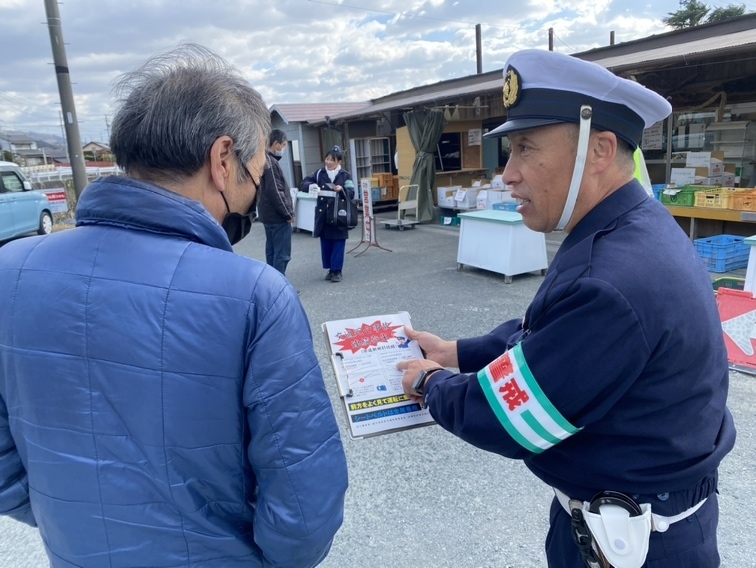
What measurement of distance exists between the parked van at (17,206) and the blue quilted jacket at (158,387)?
1248cm

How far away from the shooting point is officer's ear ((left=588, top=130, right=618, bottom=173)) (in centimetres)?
116

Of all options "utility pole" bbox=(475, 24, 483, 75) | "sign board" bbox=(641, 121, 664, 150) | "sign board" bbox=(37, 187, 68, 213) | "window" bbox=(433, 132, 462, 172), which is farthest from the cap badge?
"utility pole" bbox=(475, 24, 483, 75)

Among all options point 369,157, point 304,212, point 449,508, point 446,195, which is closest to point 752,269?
point 449,508

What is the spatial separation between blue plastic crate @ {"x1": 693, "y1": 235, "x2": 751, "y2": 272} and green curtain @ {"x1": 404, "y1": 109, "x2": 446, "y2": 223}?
651 centimetres

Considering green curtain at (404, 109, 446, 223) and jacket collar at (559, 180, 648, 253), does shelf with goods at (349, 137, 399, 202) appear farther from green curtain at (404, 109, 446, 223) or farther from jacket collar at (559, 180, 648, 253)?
jacket collar at (559, 180, 648, 253)

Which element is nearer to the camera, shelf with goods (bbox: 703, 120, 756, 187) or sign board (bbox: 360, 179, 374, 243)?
shelf with goods (bbox: 703, 120, 756, 187)

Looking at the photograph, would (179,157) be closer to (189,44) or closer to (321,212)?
(189,44)

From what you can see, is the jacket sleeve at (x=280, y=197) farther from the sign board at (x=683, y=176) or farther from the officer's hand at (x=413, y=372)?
the sign board at (x=683, y=176)

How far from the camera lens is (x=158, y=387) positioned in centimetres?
96

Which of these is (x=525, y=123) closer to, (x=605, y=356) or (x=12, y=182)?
(x=605, y=356)

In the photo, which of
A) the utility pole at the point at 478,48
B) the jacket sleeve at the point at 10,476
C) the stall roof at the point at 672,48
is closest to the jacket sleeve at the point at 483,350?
the jacket sleeve at the point at 10,476

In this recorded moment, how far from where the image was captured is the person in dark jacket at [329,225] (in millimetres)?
7125

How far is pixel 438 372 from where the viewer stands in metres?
1.40

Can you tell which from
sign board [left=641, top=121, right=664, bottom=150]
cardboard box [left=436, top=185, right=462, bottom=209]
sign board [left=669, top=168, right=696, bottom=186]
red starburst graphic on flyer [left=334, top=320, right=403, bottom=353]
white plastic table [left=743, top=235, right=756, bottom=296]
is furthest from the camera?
cardboard box [left=436, top=185, right=462, bottom=209]
